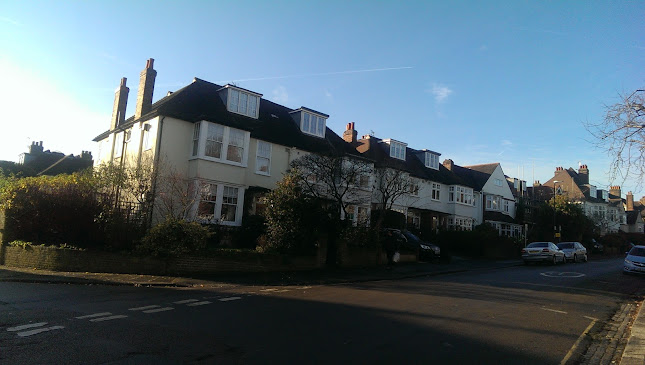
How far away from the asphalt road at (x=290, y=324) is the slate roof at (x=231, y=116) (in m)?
11.0

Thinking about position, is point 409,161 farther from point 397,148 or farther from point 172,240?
point 172,240

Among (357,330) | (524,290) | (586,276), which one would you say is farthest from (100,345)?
(586,276)

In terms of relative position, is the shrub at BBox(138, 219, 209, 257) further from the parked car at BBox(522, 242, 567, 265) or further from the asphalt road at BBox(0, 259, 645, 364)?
the parked car at BBox(522, 242, 567, 265)

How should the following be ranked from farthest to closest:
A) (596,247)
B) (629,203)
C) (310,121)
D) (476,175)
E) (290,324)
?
1. (629,203)
2. (476,175)
3. (596,247)
4. (310,121)
5. (290,324)

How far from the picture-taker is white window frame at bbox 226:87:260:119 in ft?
80.6

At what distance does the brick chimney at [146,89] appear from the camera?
77.0 ft

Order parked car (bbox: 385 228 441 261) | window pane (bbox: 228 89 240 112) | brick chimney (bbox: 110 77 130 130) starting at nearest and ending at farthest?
parked car (bbox: 385 228 441 261) < window pane (bbox: 228 89 240 112) < brick chimney (bbox: 110 77 130 130)

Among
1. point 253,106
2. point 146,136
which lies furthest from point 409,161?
point 146,136

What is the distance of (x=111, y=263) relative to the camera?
48.2ft

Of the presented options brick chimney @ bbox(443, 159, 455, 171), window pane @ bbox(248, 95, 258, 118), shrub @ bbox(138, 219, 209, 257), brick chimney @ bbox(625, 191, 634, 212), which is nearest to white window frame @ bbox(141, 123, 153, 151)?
window pane @ bbox(248, 95, 258, 118)

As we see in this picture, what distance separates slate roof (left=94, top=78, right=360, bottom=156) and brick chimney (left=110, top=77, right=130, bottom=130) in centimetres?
98

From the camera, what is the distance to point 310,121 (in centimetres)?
2942

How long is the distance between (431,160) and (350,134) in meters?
11.1

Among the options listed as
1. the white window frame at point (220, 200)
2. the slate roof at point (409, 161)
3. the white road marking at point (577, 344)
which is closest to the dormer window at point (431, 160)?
the slate roof at point (409, 161)
